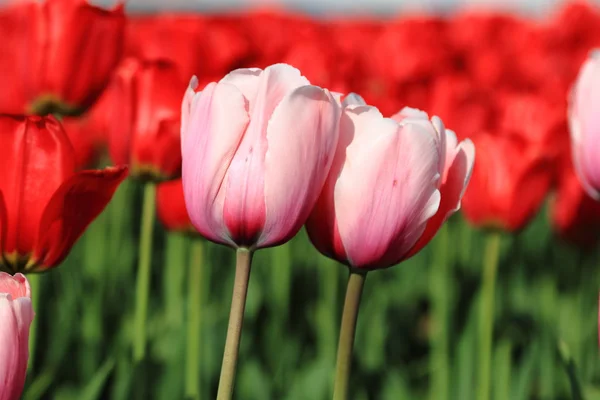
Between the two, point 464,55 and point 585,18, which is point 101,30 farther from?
point 585,18

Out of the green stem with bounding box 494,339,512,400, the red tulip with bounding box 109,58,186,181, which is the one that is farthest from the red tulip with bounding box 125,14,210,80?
the green stem with bounding box 494,339,512,400

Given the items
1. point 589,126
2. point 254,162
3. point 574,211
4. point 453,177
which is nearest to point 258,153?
point 254,162

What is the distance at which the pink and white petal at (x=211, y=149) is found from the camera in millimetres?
883

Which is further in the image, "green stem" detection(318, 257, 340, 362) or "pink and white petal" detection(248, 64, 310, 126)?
"green stem" detection(318, 257, 340, 362)

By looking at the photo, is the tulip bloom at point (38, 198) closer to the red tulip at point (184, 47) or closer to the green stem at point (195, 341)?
the green stem at point (195, 341)

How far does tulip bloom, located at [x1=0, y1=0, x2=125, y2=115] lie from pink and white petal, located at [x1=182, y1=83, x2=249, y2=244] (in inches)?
26.1

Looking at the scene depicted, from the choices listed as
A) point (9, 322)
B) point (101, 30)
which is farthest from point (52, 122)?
point (101, 30)

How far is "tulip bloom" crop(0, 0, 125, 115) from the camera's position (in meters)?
1.52

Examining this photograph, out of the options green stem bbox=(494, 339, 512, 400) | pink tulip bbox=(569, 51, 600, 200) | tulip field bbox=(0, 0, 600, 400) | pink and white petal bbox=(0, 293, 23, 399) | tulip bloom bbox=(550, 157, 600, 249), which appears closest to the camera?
pink and white petal bbox=(0, 293, 23, 399)

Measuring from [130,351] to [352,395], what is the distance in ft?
1.52

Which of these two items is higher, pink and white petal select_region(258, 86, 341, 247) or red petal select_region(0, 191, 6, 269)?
pink and white petal select_region(258, 86, 341, 247)

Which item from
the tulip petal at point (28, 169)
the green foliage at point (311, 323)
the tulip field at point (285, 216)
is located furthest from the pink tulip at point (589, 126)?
the tulip petal at point (28, 169)

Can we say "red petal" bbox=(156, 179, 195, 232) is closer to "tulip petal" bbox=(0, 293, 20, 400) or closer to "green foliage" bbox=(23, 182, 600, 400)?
"green foliage" bbox=(23, 182, 600, 400)

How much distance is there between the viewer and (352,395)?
174 centimetres
